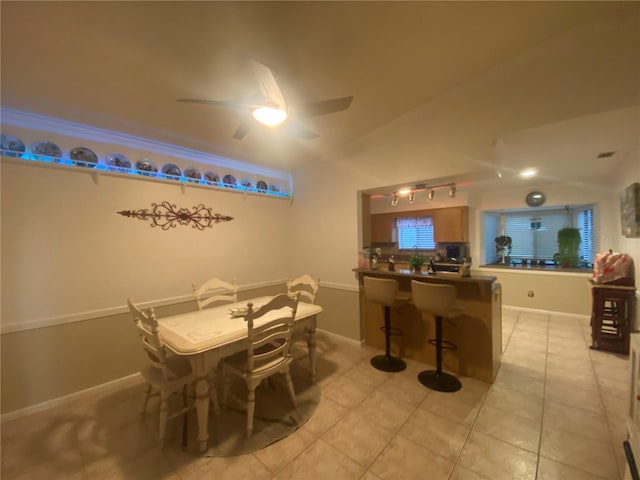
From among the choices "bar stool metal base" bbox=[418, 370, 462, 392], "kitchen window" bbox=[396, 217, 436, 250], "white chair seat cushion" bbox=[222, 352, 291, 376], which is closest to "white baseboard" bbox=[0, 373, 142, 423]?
"white chair seat cushion" bbox=[222, 352, 291, 376]

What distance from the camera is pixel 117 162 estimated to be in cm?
263

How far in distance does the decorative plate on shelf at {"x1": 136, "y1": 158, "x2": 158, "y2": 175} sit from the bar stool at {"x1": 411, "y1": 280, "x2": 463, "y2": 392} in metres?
3.12

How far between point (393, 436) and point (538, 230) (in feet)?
17.4

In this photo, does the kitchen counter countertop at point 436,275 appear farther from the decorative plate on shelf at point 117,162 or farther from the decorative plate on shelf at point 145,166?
the decorative plate on shelf at point 117,162

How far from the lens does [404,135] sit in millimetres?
2945

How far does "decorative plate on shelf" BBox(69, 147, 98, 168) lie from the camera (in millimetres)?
2391

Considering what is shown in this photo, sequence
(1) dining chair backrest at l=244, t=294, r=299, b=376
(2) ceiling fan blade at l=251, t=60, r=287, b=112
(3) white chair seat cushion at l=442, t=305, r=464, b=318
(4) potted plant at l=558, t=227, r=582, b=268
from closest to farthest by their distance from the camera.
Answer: (2) ceiling fan blade at l=251, t=60, r=287, b=112 → (1) dining chair backrest at l=244, t=294, r=299, b=376 → (3) white chair seat cushion at l=442, t=305, r=464, b=318 → (4) potted plant at l=558, t=227, r=582, b=268

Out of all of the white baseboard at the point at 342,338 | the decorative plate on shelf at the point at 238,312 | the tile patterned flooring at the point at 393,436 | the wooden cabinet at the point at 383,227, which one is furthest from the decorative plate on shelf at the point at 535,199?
the decorative plate on shelf at the point at 238,312

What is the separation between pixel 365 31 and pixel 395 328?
296 cm

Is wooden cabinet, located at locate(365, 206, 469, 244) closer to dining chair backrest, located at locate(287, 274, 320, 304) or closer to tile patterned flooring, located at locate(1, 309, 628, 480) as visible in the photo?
tile patterned flooring, located at locate(1, 309, 628, 480)

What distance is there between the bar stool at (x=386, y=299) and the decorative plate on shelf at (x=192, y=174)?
8.14 ft

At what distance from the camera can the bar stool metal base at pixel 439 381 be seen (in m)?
2.40

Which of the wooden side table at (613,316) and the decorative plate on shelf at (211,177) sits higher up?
the decorative plate on shelf at (211,177)

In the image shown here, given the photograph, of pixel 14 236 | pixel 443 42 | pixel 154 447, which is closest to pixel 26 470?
pixel 154 447
